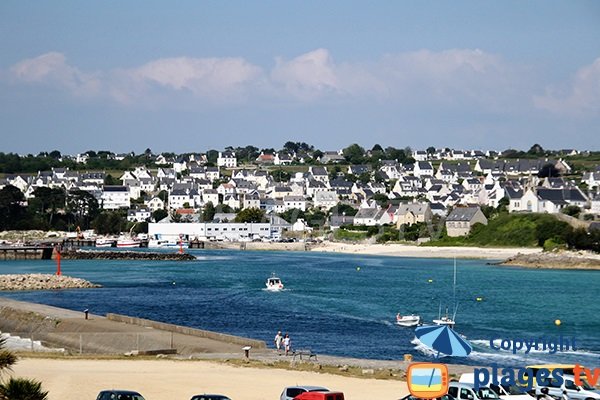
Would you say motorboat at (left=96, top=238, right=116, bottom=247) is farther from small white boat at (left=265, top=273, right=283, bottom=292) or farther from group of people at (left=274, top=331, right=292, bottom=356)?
group of people at (left=274, top=331, right=292, bottom=356)

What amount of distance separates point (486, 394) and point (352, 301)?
34736 millimetres

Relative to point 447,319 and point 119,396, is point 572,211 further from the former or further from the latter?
point 119,396

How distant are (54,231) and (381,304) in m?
102

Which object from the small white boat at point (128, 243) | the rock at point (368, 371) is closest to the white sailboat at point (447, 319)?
the rock at point (368, 371)

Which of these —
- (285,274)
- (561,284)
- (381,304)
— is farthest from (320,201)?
(381,304)

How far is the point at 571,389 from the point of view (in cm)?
2100

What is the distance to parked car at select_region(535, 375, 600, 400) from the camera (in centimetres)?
2075

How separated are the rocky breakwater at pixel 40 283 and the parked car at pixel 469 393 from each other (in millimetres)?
46968

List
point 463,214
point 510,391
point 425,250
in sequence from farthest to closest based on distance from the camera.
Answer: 1. point 463,214
2. point 425,250
3. point 510,391

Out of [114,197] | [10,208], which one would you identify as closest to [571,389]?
[10,208]

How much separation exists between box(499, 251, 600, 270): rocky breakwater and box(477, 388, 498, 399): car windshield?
66.8 m

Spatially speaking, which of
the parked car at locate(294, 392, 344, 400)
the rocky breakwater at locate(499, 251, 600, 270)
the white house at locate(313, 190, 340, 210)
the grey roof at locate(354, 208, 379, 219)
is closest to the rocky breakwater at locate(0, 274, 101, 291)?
the rocky breakwater at locate(499, 251, 600, 270)

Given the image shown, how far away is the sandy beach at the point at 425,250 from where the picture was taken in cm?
9944

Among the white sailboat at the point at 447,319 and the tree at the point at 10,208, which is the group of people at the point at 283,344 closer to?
the white sailboat at the point at 447,319
